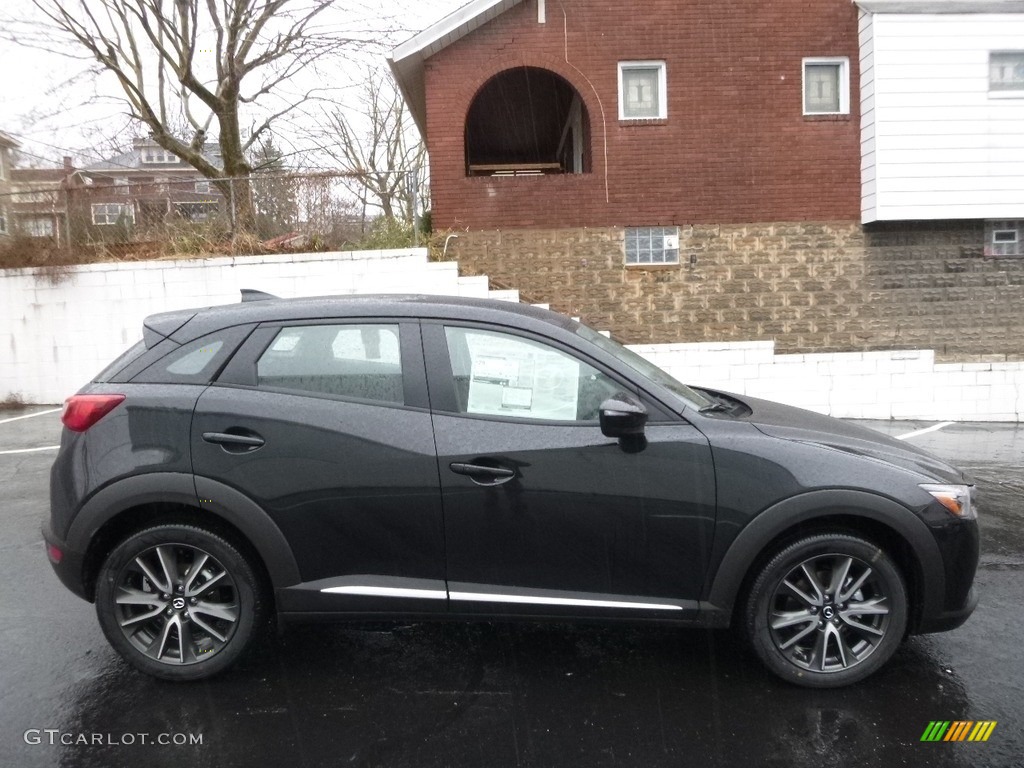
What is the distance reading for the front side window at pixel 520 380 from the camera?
3312 mm

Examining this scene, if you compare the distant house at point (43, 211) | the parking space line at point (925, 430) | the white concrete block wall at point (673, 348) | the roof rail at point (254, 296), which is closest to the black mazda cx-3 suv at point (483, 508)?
the roof rail at point (254, 296)

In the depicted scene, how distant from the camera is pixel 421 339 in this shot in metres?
3.39

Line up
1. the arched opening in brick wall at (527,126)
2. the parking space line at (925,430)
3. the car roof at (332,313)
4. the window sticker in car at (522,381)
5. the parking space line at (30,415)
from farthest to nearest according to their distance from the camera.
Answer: the arched opening in brick wall at (527,126) → the parking space line at (30,415) → the parking space line at (925,430) → the car roof at (332,313) → the window sticker in car at (522,381)

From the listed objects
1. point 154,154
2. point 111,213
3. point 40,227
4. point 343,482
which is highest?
point 154,154

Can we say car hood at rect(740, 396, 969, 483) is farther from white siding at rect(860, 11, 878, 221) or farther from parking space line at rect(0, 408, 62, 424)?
parking space line at rect(0, 408, 62, 424)

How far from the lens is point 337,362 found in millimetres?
3410

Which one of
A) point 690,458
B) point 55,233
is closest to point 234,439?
point 690,458

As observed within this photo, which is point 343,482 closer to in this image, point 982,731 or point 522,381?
point 522,381

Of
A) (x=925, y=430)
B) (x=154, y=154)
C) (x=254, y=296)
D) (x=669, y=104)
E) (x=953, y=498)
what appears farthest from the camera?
(x=154, y=154)

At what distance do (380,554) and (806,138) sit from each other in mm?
11492

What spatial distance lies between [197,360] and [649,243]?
9699 millimetres

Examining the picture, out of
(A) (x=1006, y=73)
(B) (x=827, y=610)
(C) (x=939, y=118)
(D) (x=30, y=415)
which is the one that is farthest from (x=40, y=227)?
(A) (x=1006, y=73)

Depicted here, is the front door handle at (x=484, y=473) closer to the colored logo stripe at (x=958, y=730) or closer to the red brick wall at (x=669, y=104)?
the colored logo stripe at (x=958, y=730)

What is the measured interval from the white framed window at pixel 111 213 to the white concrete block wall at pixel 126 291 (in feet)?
3.32
